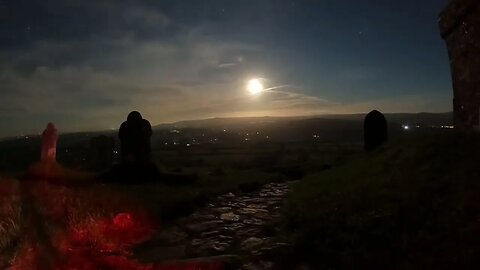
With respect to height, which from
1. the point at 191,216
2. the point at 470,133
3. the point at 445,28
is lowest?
the point at 191,216

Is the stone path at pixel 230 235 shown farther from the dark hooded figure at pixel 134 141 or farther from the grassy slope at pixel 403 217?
the dark hooded figure at pixel 134 141

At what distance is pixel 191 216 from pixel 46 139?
29.1 feet

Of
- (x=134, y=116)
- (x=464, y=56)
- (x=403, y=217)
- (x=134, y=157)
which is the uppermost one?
(x=464, y=56)

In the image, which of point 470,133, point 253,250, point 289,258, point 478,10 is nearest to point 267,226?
point 253,250

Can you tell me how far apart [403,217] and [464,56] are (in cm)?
650

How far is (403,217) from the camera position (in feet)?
22.1

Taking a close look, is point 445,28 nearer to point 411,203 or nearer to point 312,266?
point 411,203

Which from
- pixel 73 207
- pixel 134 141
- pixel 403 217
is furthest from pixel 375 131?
pixel 73 207

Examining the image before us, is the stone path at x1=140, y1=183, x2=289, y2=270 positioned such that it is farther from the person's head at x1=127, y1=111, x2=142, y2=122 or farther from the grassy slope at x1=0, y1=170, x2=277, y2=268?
the person's head at x1=127, y1=111, x2=142, y2=122

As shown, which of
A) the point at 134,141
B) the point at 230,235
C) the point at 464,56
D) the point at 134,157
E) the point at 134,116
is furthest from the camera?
the point at 134,116

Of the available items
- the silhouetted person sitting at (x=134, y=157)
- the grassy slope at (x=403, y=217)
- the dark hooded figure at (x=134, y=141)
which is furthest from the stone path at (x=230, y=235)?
the dark hooded figure at (x=134, y=141)

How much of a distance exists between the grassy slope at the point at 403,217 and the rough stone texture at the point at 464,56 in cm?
83

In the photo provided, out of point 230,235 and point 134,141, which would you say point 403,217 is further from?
point 134,141

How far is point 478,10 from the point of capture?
10.4 m
